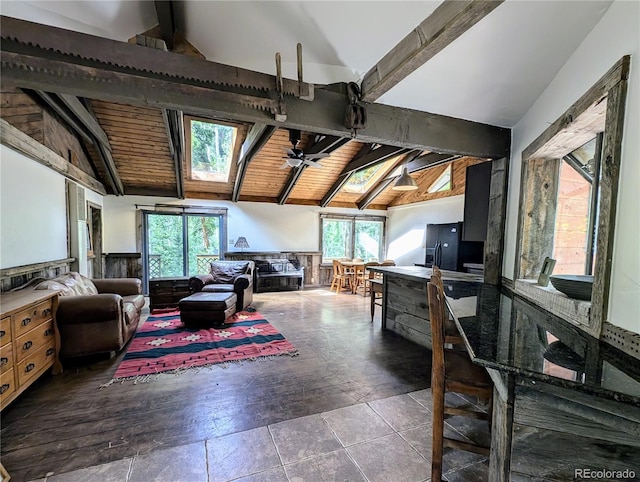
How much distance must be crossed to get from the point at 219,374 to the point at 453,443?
2.10 metres

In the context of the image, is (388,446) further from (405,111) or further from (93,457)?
(405,111)

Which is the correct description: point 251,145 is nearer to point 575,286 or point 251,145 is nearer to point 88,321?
point 88,321

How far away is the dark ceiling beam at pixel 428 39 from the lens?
1.36 metres

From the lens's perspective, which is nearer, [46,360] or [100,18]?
[100,18]

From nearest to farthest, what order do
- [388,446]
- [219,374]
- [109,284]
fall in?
[388,446], [219,374], [109,284]

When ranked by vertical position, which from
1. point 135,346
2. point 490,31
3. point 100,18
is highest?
point 100,18

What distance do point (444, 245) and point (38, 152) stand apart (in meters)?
6.65

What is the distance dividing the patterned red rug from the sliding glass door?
2514 mm

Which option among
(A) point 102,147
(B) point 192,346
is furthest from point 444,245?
(A) point 102,147

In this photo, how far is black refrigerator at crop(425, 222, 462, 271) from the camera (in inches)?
222

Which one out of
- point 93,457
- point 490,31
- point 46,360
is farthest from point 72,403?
point 490,31

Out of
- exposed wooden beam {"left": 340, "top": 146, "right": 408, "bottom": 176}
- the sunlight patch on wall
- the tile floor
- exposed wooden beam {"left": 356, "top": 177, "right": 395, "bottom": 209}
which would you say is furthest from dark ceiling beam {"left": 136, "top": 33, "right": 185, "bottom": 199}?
the sunlight patch on wall

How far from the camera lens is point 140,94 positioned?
1.84 metres

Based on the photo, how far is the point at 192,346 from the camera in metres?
3.41
